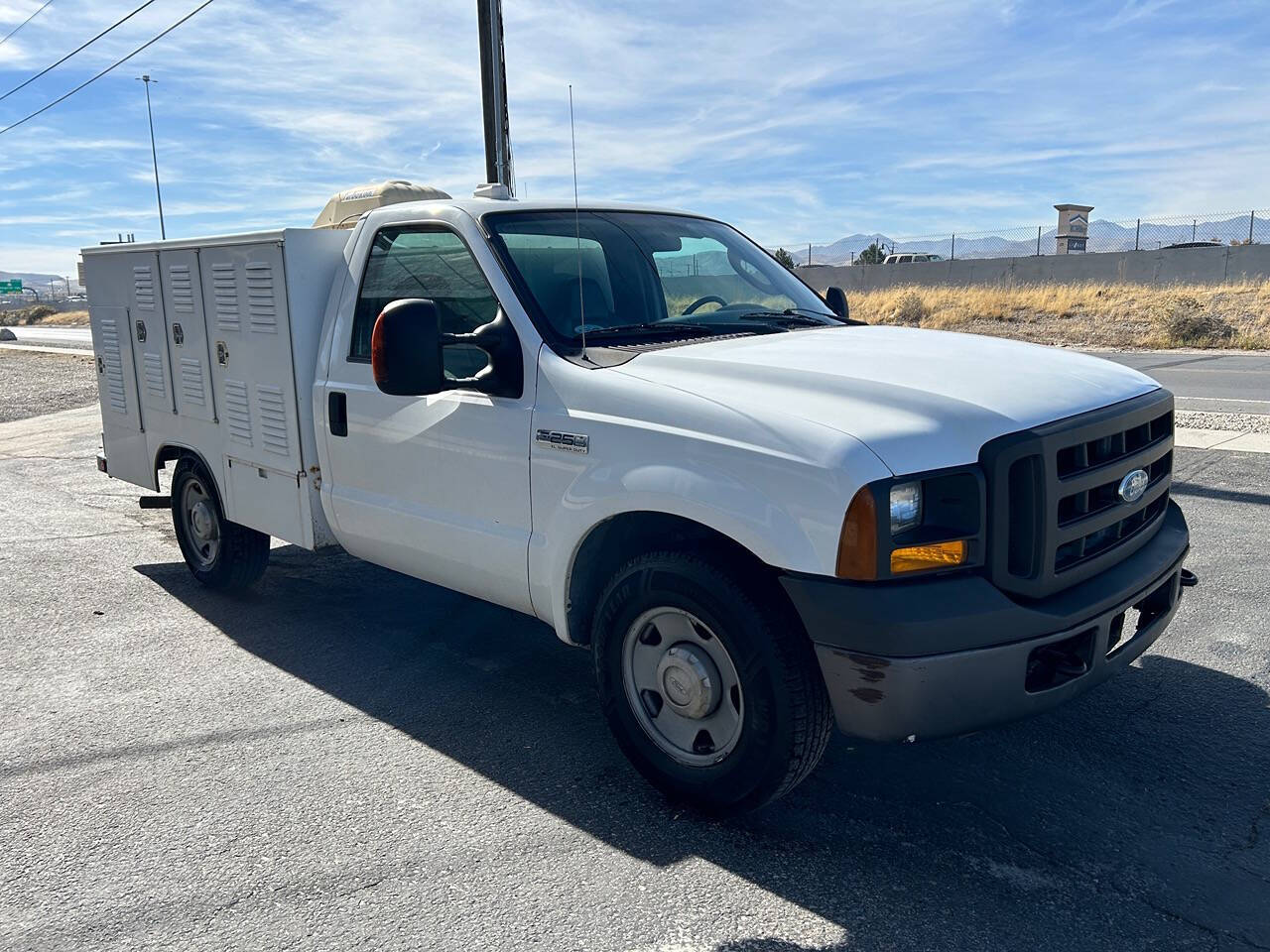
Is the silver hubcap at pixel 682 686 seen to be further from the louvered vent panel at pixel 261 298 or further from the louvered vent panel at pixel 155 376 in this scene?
the louvered vent panel at pixel 155 376

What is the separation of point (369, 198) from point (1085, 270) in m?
36.8

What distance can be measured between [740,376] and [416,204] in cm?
182

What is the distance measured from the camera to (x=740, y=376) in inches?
131

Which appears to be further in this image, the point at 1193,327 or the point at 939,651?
the point at 1193,327

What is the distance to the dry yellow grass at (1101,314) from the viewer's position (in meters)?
22.0

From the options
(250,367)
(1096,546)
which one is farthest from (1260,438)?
(250,367)

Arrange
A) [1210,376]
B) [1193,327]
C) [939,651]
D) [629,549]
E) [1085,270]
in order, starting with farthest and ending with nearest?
[1085,270]
[1193,327]
[1210,376]
[629,549]
[939,651]

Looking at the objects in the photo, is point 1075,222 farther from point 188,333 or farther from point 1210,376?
point 188,333

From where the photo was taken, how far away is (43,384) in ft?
62.4

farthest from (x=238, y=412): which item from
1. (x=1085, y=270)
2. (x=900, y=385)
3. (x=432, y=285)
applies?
(x=1085, y=270)

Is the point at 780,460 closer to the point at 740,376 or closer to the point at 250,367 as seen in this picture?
the point at 740,376

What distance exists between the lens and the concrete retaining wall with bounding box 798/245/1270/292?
35.2 metres

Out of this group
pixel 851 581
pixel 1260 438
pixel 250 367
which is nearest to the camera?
pixel 851 581

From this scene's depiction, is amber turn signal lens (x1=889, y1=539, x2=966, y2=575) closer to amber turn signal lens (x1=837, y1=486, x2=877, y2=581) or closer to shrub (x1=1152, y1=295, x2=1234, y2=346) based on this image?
amber turn signal lens (x1=837, y1=486, x2=877, y2=581)
